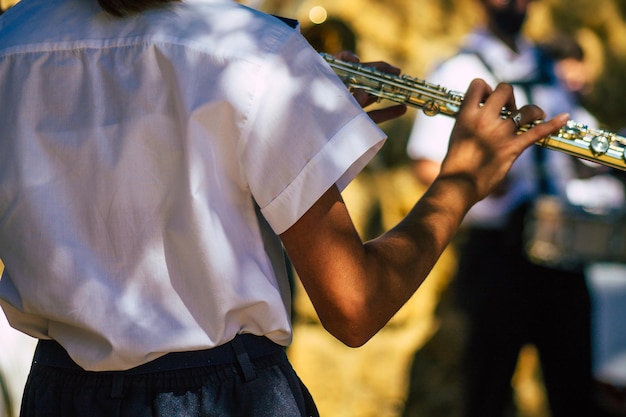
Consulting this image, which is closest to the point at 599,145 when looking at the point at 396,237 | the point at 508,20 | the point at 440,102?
the point at 440,102

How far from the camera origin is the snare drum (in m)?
4.16

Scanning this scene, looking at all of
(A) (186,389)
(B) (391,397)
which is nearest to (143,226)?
(A) (186,389)

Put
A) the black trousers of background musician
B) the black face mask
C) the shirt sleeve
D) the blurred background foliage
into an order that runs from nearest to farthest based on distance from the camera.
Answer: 1. the shirt sleeve
2. the black trousers of background musician
3. the black face mask
4. the blurred background foliage

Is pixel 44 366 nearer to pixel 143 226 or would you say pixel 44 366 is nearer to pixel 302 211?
pixel 143 226

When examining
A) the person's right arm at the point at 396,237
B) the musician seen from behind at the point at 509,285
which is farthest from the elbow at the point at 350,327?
the musician seen from behind at the point at 509,285

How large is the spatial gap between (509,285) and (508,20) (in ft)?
4.20

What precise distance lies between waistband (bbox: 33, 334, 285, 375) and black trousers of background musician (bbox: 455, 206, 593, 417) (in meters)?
2.79

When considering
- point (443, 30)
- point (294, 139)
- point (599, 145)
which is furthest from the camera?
point (443, 30)

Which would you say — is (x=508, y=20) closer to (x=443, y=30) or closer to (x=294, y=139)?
(x=443, y=30)

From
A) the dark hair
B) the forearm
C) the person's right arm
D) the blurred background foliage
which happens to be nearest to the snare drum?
the blurred background foliage

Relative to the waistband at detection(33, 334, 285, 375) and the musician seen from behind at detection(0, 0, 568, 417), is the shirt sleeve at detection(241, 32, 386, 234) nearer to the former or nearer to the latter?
the musician seen from behind at detection(0, 0, 568, 417)

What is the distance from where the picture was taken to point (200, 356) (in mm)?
1442

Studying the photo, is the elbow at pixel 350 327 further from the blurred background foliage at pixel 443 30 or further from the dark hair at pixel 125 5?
the blurred background foliage at pixel 443 30

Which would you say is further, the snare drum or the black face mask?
the black face mask
